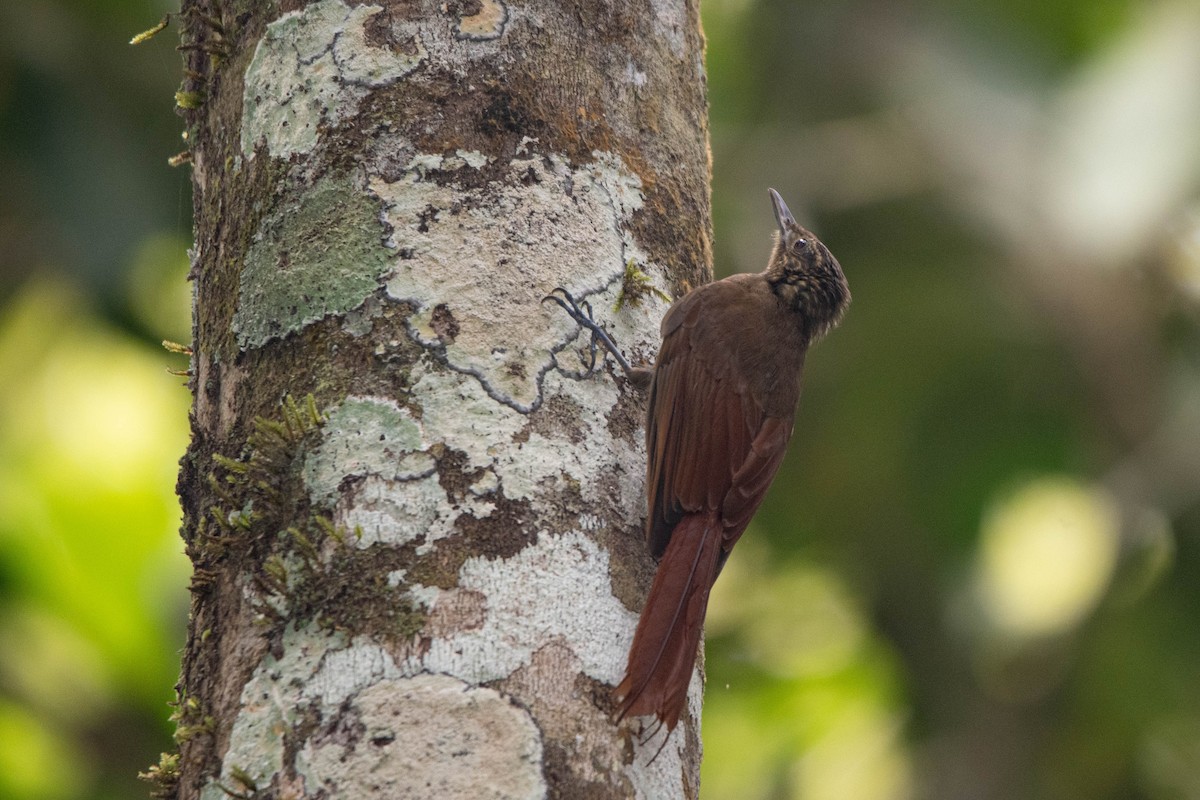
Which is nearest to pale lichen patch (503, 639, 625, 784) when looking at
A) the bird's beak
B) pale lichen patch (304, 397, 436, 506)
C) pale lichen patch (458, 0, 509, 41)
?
pale lichen patch (304, 397, 436, 506)

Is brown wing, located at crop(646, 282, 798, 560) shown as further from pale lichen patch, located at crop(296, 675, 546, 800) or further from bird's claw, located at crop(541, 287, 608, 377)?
pale lichen patch, located at crop(296, 675, 546, 800)

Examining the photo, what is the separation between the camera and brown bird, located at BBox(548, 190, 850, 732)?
2.19 meters

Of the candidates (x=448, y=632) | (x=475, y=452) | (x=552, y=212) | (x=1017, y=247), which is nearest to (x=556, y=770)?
(x=448, y=632)

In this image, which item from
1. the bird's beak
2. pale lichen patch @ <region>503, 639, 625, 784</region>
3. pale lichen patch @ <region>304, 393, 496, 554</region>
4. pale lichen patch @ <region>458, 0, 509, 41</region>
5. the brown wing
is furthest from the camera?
the bird's beak

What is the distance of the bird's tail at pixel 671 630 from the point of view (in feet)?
6.61

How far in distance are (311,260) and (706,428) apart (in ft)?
3.90

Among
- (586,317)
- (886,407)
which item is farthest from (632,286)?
(886,407)

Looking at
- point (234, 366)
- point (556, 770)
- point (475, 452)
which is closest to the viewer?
point (556, 770)

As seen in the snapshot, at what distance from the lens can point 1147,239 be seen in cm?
639

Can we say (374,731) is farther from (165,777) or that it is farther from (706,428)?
(706,428)

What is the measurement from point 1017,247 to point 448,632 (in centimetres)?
607

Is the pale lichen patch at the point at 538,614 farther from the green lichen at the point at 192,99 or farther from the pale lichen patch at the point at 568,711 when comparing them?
the green lichen at the point at 192,99

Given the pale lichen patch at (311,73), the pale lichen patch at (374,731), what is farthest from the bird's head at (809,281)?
the pale lichen patch at (374,731)

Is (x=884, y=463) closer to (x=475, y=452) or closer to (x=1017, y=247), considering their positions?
(x=1017, y=247)
